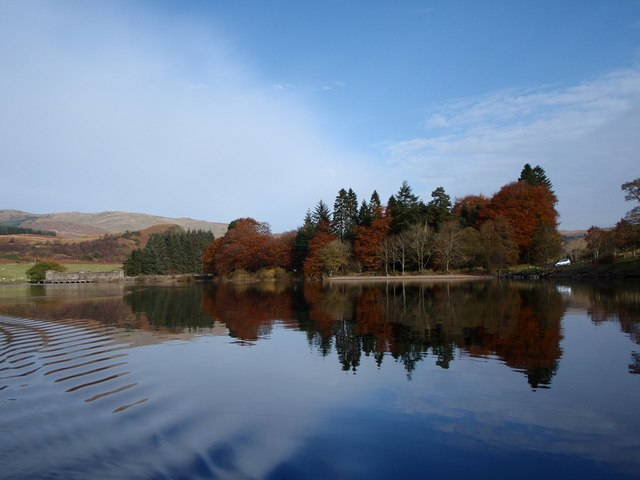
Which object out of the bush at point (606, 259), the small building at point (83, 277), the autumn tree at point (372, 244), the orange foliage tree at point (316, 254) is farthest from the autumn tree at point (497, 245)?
the small building at point (83, 277)

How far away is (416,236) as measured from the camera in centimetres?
6519

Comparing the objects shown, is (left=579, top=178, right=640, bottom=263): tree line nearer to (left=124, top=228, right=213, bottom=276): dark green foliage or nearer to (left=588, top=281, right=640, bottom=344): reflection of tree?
(left=588, top=281, right=640, bottom=344): reflection of tree

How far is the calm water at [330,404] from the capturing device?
5.87m

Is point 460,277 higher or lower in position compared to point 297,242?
lower

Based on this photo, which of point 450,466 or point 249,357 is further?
point 249,357

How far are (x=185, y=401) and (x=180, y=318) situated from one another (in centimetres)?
1568

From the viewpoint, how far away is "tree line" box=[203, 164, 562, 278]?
61.1 m

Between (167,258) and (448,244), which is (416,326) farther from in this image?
(167,258)

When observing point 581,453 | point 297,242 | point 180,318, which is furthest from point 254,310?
point 297,242

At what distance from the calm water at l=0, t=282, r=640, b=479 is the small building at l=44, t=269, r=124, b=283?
102 meters

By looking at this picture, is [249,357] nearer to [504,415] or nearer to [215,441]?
[215,441]

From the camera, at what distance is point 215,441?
21.5ft

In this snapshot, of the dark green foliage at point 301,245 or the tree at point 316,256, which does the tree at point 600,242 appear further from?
the dark green foliage at point 301,245

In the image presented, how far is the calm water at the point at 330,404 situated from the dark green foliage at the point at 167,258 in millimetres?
99304
